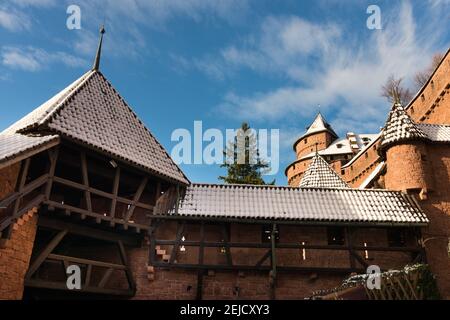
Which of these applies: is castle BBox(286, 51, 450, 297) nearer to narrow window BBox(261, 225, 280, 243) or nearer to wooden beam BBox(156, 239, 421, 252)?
wooden beam BBox(156, 239, 421, 252)

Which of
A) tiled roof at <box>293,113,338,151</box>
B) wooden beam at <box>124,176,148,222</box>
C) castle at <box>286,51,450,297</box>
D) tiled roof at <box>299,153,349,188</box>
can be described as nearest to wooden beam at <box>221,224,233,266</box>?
wooden beam at <box>124,176,148,222</box>

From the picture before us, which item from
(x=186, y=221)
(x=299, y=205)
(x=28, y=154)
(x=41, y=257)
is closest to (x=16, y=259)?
(x=41, y=257)

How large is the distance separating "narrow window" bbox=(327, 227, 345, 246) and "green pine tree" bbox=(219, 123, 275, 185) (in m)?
13.5

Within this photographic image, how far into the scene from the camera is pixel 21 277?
8672mm

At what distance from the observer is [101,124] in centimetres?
1126

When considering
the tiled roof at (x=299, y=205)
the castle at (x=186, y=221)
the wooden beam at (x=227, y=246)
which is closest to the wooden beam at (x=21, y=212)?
the castle at (x=186, y=221)

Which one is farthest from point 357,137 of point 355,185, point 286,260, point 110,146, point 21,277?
point 21,277

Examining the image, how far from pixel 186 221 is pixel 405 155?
28.3 ft

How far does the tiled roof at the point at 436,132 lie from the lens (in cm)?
1454

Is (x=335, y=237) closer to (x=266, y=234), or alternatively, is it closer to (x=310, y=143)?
(x=266, y=234)

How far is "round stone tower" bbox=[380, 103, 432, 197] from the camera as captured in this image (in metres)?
13.8
